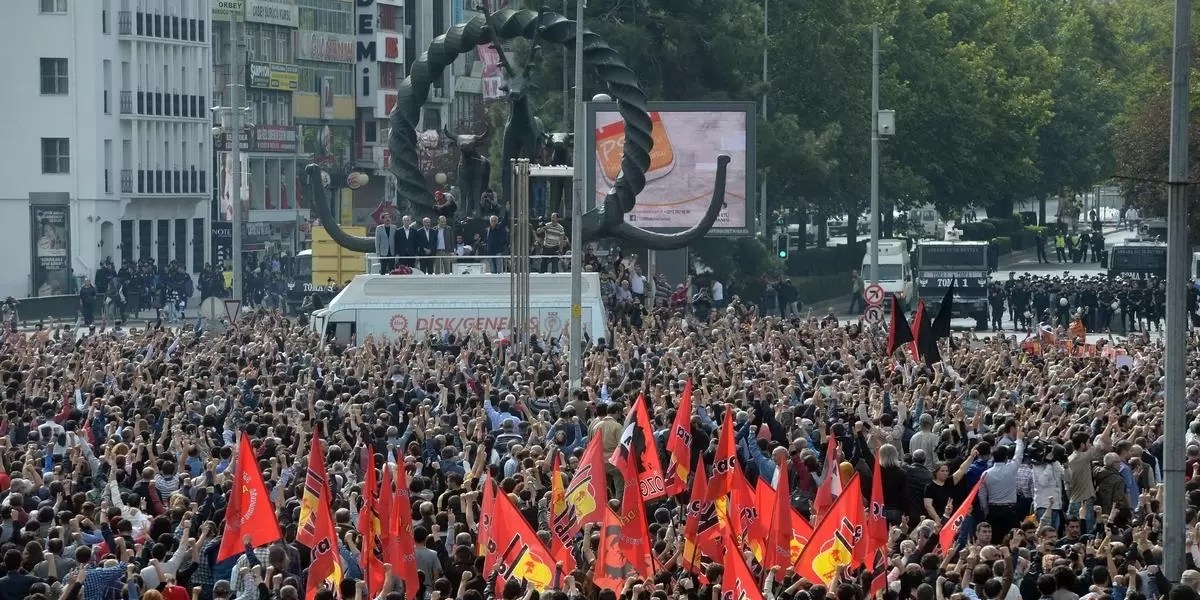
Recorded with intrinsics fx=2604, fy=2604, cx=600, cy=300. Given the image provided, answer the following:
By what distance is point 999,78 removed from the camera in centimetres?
7662

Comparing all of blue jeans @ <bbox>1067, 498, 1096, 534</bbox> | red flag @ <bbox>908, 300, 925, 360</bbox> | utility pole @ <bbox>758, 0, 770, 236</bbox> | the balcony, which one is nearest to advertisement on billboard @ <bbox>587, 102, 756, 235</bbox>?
utility pole @ <bbox>758, 0, 770, 236</bbox>

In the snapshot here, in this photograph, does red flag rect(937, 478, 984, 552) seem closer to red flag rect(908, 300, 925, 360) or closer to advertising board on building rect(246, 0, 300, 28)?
red flag rect(908, 300, 925, 360)

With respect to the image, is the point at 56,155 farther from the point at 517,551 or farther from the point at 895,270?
the point at 517,551

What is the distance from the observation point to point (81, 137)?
74.8m

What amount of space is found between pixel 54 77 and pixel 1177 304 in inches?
2497

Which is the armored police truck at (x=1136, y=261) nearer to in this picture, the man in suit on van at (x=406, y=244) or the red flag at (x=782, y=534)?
A: the man in suit on van at (x=406, y=244)

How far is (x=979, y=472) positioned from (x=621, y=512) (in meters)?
3.57

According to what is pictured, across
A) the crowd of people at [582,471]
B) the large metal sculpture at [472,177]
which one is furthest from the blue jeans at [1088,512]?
the large metal sculpture at [472,177]

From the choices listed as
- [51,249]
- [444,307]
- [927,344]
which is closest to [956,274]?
[444,307]

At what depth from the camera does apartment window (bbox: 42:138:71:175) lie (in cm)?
7450

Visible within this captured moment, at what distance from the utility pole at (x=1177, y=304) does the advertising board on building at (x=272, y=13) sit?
72.8 meters

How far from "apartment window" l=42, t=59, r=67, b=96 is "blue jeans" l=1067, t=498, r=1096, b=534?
6013 centimetres

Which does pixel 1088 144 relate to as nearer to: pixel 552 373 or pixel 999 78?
pixel 999 78

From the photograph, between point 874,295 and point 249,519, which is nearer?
point 249,519
